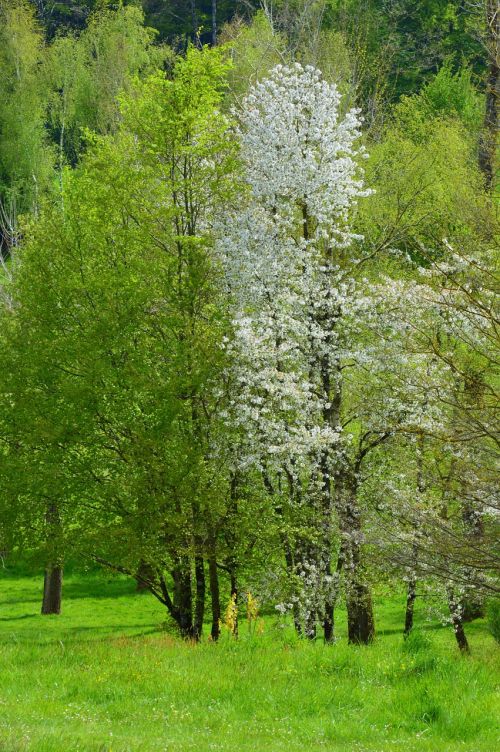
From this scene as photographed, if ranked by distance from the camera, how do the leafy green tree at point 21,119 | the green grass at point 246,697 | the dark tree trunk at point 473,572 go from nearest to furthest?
the green grass at point 246,697, the dark tree trunk at point 473,572, the leafy green tree at point 21,119

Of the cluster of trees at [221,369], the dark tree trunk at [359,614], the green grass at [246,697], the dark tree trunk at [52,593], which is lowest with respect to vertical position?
the dark tree trunk at [52,593]

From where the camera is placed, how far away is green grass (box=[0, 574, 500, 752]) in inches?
327

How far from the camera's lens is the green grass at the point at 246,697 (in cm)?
831

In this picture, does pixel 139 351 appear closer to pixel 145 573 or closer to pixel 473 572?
pixel 145 573

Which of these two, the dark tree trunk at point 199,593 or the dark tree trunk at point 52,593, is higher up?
the dark tree trunk at point 199,593

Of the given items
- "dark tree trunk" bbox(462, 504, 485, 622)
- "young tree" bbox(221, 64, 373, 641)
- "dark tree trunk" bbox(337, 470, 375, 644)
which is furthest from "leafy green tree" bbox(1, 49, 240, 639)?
"dark tree trunk" bbox(462, 504, 485, 622)

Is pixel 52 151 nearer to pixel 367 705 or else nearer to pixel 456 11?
pixel 456 11

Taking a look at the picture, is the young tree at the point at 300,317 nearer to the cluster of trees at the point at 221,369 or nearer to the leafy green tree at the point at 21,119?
the cluster of trees at the point at 221,369

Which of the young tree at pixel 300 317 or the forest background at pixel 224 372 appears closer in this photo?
the forest background at pixel 224 372

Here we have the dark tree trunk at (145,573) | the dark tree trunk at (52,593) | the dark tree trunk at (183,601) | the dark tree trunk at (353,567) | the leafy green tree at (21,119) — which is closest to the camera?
the dark tree trunk at (145,573)

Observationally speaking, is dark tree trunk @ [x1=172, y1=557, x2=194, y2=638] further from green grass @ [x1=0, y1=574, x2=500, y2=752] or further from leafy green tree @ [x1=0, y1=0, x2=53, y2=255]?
leafy green tree @ [x1=0, y1=0, x2=53, y2=255]

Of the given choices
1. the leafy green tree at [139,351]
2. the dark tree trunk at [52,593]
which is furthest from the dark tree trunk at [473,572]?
the dark tree trunk at [52,593]

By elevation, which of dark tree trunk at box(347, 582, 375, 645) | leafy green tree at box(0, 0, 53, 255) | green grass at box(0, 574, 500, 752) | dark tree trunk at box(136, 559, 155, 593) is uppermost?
leafy green tree at box(0, 0, 53, 255)

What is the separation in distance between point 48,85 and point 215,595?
57998mm
